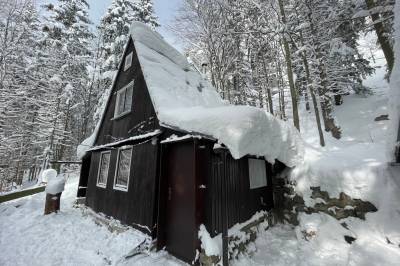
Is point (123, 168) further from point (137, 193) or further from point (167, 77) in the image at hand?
point (167, 77)

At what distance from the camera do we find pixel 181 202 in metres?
4.97

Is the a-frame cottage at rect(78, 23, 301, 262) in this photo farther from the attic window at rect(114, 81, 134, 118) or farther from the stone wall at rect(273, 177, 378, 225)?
the stone wall at rect(273, 177, 378, 225)

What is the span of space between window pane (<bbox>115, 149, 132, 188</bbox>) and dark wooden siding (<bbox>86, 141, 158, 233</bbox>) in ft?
0.92

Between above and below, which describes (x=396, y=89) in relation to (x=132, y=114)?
below

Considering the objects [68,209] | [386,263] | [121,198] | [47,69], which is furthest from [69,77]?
[386,263]

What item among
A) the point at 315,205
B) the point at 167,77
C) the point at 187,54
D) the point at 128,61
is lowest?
the point at 315,205

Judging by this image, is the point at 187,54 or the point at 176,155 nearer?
the point at 176,155

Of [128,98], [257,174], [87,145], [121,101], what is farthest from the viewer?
[87,145]

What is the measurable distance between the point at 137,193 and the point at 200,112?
10.5 ft

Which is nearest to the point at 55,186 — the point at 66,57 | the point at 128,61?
the point at 128,61

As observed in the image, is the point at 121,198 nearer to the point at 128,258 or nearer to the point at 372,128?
the point at 128,258

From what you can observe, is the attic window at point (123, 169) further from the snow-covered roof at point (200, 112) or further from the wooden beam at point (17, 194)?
the wooden beam at point (17, 194)

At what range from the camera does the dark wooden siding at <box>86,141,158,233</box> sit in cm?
558

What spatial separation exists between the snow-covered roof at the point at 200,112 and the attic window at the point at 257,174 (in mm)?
730
